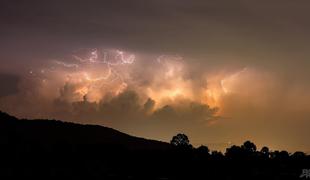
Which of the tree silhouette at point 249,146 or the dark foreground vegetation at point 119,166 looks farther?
the tree silhouette at point 249,146

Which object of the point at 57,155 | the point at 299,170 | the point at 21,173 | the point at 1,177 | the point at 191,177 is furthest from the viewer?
the point at 299,170

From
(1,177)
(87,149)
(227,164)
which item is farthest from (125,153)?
(1,177)

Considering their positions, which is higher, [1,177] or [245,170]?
[245,170]

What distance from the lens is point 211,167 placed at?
107562 millimetres

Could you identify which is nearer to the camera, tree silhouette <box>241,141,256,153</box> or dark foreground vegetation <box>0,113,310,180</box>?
dark foreground vegetation <box>0,113,310,180</box>

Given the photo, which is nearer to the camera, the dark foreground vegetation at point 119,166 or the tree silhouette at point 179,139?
the dark foreground vegetation at point 119,166

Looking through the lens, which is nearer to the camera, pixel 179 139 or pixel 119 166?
pixel 119 166

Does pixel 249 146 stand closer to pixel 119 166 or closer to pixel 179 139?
pixel 179 139

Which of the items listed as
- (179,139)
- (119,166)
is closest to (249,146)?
(179,139)

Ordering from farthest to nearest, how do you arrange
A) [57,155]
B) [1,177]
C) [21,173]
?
[57,155] < [21,173] < [1,177]

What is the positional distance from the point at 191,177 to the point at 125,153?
3109 cm

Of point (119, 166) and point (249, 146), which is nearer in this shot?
point (119, 166)

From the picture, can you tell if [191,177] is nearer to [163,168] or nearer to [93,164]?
[163,168]

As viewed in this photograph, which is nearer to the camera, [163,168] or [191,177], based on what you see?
[191,177]
